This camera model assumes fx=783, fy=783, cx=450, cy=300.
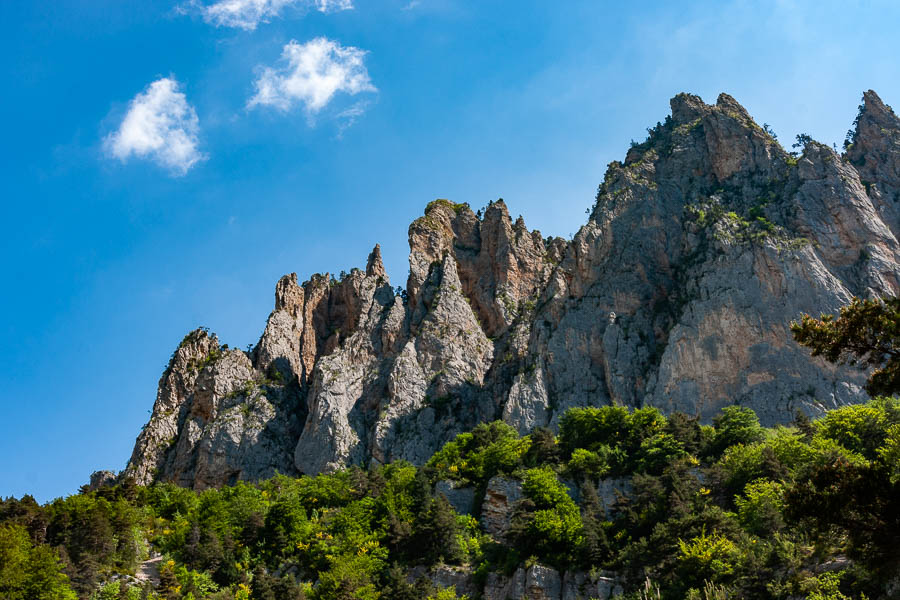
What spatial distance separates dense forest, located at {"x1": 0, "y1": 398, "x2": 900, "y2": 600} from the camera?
43.0m

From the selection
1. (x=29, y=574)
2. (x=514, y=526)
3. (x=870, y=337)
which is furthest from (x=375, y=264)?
(x=870, y=337)

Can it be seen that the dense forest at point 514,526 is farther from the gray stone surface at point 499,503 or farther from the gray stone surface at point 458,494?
the gray stone surface at point 499,503

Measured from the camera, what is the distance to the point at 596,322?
3666 inches

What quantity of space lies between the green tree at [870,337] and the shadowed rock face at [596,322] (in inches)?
2216

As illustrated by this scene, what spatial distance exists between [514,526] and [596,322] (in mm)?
44909

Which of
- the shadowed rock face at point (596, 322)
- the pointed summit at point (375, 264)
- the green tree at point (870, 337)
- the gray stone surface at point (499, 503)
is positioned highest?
the pointed summit at point (375, 264)

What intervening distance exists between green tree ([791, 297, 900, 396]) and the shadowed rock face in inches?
2216

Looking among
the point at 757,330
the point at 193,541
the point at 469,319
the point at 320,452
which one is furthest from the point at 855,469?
the point at 469,319

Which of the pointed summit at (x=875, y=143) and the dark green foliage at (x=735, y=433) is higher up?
the pointed summit at (x=875, y=143)

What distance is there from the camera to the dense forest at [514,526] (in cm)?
4300

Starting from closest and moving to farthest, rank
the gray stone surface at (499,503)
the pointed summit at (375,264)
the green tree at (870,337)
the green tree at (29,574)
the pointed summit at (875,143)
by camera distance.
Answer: the green tree at (870,337), the green tree at (29,574), the gray stone surface at (499,503), the pointed summit at (875,143), the pointed summit at (375,264)

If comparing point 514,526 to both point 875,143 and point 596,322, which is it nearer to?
point 596,322

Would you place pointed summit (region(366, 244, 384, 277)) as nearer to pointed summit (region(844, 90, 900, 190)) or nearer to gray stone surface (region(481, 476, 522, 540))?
gray stone surface (region(481, 476, 522, 540))

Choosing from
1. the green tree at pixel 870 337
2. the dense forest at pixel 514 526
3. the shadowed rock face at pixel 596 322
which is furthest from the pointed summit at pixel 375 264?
the green tree at pixel 870 337
